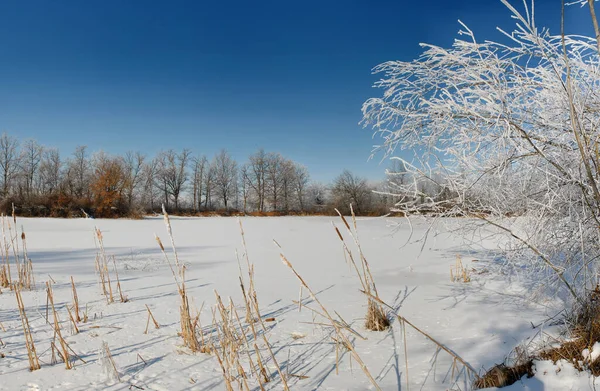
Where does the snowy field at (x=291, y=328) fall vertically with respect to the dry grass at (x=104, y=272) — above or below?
below

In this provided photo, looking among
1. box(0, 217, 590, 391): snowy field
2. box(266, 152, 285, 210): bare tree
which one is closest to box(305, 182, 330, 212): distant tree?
box(266, 152, 285, 210): bare tree

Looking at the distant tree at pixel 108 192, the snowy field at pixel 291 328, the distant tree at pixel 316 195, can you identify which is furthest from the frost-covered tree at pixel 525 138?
the distant tree at pixel 316 195

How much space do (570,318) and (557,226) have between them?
683 millimetres

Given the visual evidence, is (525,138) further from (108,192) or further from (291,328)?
(108,192)

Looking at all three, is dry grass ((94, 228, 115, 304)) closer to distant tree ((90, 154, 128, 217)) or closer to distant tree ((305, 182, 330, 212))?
distant tree ((90, 154, 128, 217))

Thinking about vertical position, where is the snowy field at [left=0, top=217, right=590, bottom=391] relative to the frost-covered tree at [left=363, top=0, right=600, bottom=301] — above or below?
below

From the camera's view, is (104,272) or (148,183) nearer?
(104,272)

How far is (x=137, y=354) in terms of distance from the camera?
2520mm

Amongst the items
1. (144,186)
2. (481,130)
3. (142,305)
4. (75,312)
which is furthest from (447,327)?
(144,186)

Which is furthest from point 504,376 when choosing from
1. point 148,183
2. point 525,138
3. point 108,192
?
point 148,183

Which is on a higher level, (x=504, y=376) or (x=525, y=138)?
(x=525, y=138)

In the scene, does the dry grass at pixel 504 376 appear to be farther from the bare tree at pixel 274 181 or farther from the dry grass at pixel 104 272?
the bare tree at pixel 274 181

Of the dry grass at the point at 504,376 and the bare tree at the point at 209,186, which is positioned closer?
the dry grass at the point at 504,376

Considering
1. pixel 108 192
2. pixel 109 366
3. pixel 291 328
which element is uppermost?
pixel 108 192
